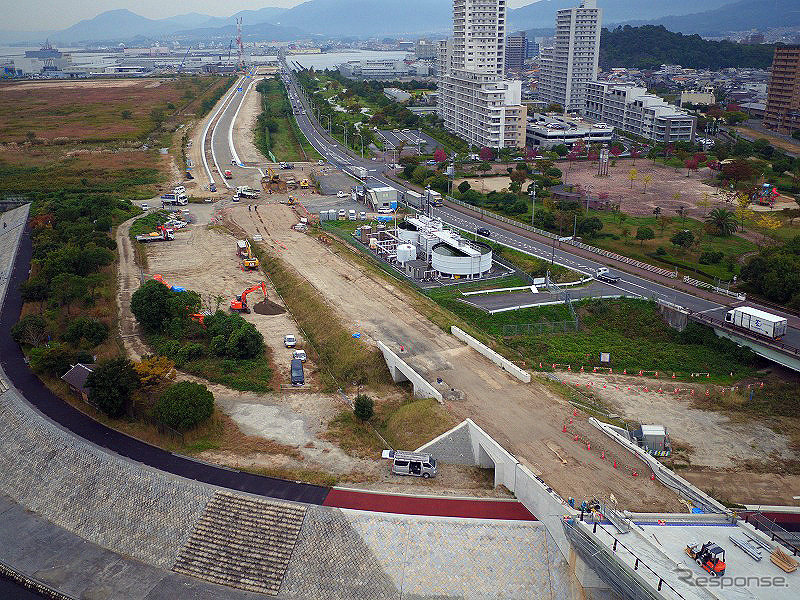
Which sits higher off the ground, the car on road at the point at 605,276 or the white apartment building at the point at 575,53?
the white apartment building at the point at 575,53

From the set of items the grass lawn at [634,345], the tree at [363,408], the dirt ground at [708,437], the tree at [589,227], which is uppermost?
the tree at [589,227]

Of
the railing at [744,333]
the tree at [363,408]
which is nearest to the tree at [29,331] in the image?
the tree at [363,408]

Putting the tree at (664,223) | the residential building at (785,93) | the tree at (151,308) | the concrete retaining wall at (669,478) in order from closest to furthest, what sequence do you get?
1. the concrete retaining wall at (669,478)
2. the tree at (151,308)
3. the tree at (664,223)
4. the residential building at (785,93)

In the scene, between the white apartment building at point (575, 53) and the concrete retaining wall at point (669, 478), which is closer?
the concrete retaining wall at point (669, 478)

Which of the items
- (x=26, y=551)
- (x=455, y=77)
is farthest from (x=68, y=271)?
(x=455, y=77)

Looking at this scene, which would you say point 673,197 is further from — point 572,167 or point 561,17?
point 561,17

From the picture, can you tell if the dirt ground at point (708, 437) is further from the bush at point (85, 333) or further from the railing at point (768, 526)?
the bush at point (85, 333)

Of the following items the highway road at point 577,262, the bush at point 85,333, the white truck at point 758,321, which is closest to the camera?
the white truck at point 758,321

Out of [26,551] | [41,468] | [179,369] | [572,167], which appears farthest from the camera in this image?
[572,167]
